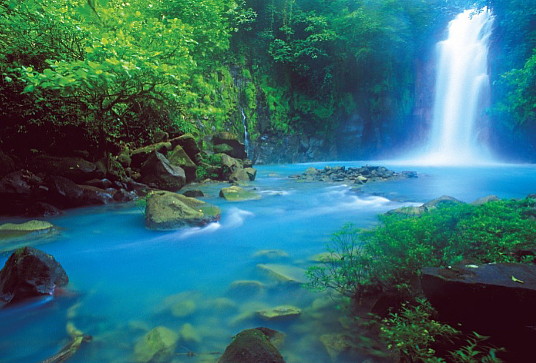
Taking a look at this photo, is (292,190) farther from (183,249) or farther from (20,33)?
(20,33)

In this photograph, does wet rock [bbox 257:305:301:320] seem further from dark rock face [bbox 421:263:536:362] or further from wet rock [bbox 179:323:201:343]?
dark rock face [bbox 421:263:536:362]

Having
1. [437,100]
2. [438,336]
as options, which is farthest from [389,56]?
[438,336]

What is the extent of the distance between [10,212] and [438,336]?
8263 millimetres

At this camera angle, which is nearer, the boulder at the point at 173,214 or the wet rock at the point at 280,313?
the wet rock at the point at 280,313

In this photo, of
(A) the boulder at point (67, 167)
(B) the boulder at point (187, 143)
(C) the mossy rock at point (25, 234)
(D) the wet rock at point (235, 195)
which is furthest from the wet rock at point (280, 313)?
(B) the boulder at point (187, 143)

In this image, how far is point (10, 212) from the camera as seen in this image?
6.71m

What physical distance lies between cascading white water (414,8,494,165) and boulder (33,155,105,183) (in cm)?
2257

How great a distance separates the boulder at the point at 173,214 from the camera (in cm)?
591

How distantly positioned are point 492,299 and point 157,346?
2.37 meters

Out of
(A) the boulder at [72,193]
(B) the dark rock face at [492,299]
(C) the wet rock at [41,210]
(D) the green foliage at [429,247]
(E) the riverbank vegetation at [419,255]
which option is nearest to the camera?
(B) the dark rock face at [492,299]

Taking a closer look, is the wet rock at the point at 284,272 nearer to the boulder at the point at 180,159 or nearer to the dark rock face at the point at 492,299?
the dark rock face at the point at 492,299

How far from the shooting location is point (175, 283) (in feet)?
12.3

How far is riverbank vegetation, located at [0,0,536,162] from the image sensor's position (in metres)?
7.50

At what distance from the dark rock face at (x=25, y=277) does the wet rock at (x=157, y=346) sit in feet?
4.96
